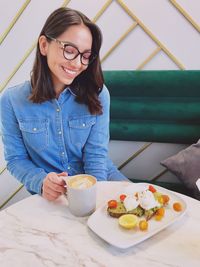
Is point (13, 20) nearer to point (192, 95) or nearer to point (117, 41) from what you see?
point (117, 41)

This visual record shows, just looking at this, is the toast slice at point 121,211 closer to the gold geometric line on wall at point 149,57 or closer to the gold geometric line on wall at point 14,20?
the gold geometric line on wall at point 149,57

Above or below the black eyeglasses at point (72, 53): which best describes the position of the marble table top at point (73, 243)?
below

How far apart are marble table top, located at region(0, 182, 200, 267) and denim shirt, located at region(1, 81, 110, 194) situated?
0.78 feet

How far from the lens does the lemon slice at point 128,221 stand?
0.63 m

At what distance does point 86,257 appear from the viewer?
570mm

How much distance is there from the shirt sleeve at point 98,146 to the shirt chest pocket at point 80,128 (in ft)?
0.06

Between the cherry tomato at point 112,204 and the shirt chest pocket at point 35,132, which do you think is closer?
the cherry tomato at point 112,204

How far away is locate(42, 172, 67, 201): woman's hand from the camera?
717 mm

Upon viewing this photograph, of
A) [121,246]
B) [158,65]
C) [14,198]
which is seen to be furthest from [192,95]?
[14,198]

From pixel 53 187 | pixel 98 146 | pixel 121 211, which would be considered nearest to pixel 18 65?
pixel 98 146

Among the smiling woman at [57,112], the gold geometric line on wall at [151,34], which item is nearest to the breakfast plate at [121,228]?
the smiling woman at [57,112]

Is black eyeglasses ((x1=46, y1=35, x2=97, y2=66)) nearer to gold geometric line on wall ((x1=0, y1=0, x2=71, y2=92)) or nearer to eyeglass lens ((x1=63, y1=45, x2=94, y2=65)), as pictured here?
eyeglass lens ((x1=63, y1=45, x2=94, y2=65))

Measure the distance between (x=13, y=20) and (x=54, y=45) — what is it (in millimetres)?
624

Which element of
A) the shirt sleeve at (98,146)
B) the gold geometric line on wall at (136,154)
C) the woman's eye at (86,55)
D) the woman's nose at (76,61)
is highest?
the woman's eye at (86,55)
